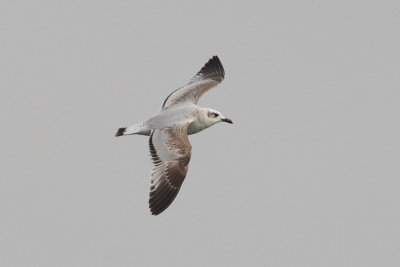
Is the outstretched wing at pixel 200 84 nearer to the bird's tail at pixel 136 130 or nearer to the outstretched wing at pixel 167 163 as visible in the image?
the bird's tail at pixel 136 130

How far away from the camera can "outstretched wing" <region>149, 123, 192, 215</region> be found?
1903cm

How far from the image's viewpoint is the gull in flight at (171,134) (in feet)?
63.1

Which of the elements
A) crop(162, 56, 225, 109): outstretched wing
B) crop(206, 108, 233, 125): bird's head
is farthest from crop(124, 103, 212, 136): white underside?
crop(162, 56, 225, 109): outstretched wing

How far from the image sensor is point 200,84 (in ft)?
81.5

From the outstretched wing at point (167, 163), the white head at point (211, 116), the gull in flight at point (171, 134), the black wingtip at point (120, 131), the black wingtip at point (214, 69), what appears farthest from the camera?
the black wingtip at point (214, 69)

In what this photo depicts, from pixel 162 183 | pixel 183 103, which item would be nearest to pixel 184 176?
pixel 162 183

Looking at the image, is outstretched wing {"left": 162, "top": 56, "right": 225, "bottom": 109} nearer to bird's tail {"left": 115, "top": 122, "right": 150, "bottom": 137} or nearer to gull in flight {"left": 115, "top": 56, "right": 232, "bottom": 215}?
gull in flight {"left": 115, "top": 56, "right": 232, "bottom": 215}

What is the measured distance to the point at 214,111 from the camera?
2238 centimetres

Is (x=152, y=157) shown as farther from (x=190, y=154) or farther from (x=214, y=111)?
(x=214, y=111)

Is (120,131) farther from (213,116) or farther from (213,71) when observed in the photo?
(213,71)

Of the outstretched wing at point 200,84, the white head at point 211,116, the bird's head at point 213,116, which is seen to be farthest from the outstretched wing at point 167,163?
the outstretched wing at point 200,84

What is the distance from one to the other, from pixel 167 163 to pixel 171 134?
0.97 meters

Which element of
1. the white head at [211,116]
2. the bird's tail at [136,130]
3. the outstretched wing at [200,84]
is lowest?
the bird's tail at [136,130]

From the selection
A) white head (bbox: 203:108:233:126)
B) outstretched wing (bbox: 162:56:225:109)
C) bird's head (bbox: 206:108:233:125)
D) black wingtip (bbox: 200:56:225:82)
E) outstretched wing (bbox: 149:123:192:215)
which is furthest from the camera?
black wingtip (bbox: 200:56:225:82)
